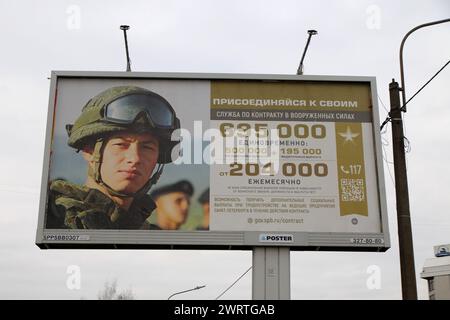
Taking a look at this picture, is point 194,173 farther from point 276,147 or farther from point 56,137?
point 56,137

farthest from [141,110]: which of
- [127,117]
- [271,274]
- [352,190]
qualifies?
[352,190]

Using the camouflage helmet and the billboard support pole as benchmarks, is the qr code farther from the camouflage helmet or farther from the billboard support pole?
the camouflage helmet

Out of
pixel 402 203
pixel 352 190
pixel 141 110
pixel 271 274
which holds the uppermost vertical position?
pixel 141 110

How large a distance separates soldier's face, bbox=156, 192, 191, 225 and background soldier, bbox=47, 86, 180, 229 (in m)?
0.20

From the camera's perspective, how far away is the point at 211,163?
12242 millimetres

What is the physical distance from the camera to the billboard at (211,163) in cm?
1179

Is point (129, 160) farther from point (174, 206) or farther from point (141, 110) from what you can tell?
point (174, 206)

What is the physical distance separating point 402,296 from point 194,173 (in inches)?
189

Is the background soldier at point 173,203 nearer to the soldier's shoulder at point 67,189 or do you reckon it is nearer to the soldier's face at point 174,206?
the soldier's face at point 174,206

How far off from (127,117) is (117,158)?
94 centimetres

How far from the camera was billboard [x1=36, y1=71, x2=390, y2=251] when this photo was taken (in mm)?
11789

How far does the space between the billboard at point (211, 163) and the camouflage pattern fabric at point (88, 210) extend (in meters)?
0.02

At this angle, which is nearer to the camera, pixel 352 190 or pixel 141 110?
pixel 352 190

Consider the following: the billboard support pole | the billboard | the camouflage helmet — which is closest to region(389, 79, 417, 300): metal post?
the billboard
